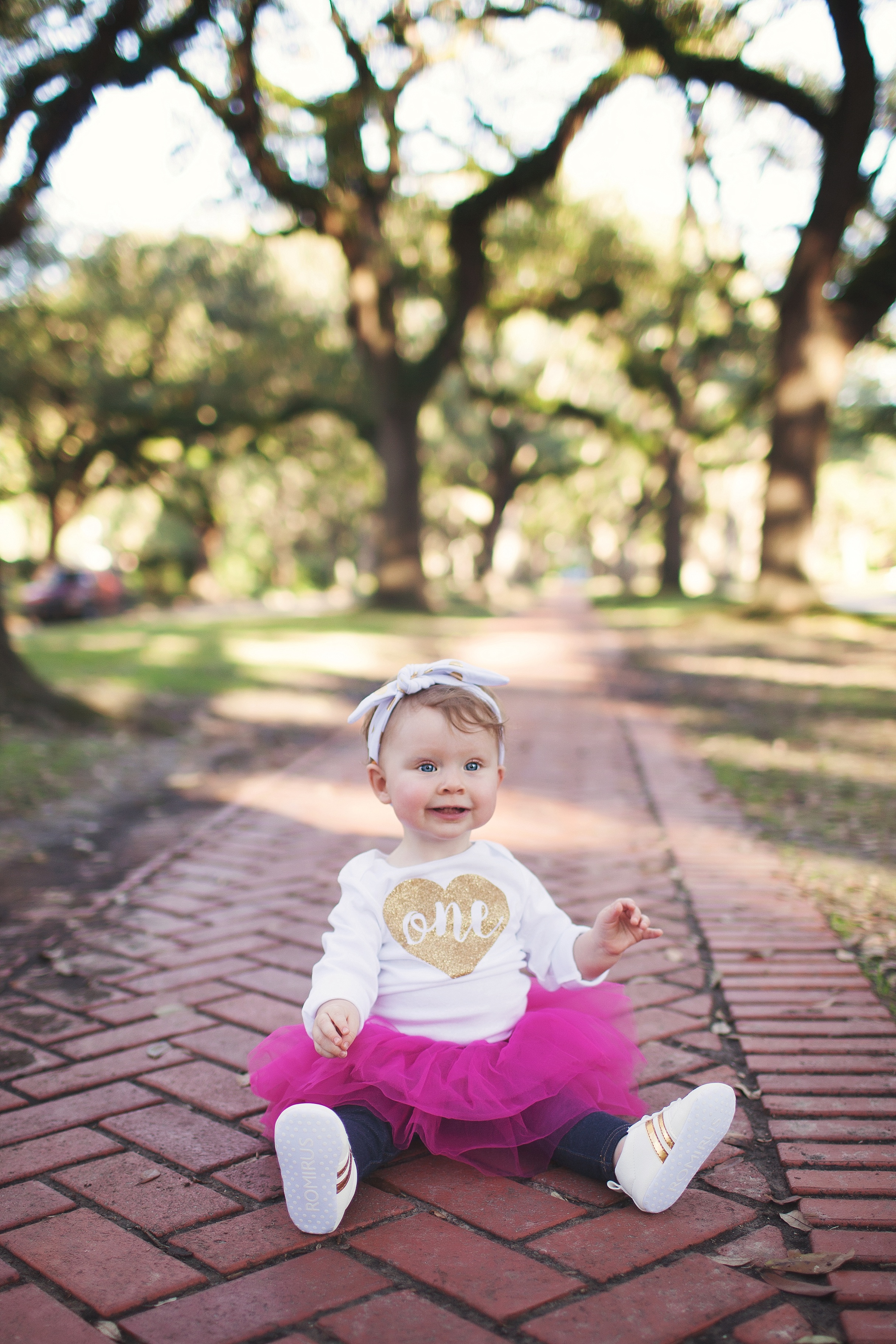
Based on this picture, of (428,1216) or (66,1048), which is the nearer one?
(428,1216)

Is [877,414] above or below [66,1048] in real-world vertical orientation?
above

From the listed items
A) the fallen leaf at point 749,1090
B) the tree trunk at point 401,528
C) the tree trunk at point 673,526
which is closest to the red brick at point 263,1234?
the fallen leaf at point 749,1090

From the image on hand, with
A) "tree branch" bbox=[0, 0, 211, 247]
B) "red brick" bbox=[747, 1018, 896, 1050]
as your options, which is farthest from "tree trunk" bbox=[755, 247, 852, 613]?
"red brick" bbox=[747, 1018, 896, 1050]

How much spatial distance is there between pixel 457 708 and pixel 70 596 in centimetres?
2142

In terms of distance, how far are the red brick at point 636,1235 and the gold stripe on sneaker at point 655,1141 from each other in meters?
0.13

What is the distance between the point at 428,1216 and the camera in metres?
1.84

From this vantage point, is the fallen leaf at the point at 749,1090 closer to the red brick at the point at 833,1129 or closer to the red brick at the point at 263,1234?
the red brick at the point at 833,1129

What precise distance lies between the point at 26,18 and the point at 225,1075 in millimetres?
8379

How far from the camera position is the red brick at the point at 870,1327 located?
147 cm

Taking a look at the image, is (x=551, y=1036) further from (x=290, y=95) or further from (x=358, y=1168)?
(x=290, y=95)

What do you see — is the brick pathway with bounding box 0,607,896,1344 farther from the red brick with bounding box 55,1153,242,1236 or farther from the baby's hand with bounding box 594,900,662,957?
the baby's hand with bounding box 594,900,662,957

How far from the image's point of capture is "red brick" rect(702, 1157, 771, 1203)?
1.88m

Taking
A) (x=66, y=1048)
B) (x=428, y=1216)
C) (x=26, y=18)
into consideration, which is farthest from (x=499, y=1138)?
(x=26, y=18)

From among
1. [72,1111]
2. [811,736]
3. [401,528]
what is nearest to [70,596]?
[401,528]
